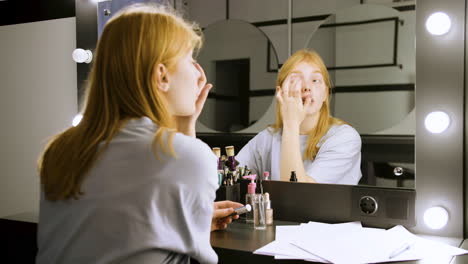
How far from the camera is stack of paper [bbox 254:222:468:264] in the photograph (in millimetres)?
1029

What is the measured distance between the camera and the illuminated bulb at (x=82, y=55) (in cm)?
175

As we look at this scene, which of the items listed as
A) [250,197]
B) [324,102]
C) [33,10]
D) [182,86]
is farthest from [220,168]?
[33,10]

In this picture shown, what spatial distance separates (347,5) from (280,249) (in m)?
0.73

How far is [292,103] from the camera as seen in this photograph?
4.64 feet

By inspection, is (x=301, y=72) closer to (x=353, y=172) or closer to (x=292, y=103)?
(x=292, y=103)

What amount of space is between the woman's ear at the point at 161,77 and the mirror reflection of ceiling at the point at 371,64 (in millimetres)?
607

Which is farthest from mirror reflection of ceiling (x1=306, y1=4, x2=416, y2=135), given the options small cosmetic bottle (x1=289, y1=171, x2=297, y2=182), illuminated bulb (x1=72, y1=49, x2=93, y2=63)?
illuminated bulb (x1=72, y1=49, x2=93, y2=63)

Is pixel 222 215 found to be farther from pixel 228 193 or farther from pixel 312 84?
pixel 312 84

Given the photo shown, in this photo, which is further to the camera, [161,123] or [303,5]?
[303,5]

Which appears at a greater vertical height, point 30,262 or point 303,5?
point 303,5

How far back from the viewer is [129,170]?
2.46ft

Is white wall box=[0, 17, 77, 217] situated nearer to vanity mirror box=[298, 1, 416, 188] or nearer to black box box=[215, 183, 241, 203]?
black box box=[215, 183, 241, 203]

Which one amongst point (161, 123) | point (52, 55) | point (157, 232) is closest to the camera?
point (157, 232)

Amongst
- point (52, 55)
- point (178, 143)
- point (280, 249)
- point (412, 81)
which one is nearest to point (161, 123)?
point (178, 143)
